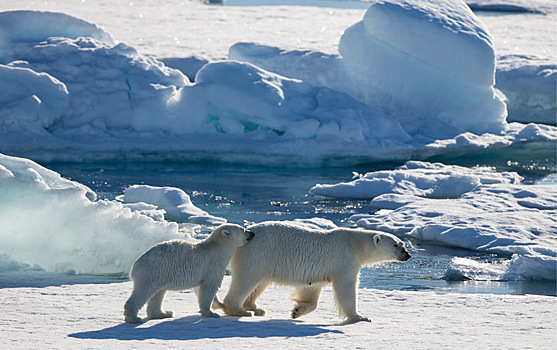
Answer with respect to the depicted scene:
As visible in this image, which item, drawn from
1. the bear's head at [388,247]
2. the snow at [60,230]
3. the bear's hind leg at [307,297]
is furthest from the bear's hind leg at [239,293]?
the snow at [60,230]

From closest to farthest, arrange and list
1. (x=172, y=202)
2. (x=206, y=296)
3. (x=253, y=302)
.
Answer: (x=206, y=296)
(x=253, y=302)
(x=172, y=202)

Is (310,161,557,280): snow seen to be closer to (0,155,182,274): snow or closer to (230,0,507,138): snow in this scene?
(230,0,507,138): snow

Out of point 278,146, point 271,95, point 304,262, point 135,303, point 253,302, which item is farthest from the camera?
point 271,95

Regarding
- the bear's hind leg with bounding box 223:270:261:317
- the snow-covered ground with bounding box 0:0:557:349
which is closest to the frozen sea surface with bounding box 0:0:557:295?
the snow-covered ground with bounding box 0:0:557:349

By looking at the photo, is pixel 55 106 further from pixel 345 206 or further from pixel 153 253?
pixel 153 253

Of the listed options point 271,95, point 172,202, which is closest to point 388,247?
point 172,202

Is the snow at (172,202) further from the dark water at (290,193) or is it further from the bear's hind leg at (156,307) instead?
the bear's hind leg at (156,307)

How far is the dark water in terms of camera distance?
25.7 ft

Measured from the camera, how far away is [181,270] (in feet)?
17.0

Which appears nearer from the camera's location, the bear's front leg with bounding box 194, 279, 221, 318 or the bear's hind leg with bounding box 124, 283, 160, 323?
the bear's hind leg with bounding box 124, 283, 160, 323

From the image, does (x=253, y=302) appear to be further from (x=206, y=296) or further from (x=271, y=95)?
(x=271, y=95)

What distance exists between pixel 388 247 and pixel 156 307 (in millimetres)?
1730

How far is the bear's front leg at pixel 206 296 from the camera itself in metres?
5.27

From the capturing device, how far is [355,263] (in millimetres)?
5637
